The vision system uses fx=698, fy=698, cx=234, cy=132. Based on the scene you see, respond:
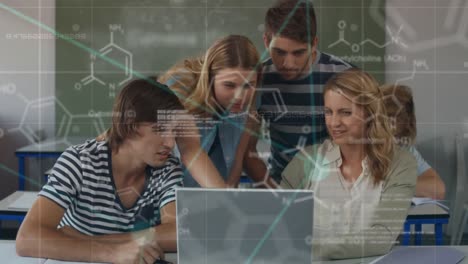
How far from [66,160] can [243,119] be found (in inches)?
21.5

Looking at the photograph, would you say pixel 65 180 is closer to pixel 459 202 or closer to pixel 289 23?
pixel 289 23

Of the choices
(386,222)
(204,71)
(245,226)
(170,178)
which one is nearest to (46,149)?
(170,178)

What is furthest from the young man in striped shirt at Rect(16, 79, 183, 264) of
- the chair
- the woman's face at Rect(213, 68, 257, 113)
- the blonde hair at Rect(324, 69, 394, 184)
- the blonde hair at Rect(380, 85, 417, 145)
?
the chair

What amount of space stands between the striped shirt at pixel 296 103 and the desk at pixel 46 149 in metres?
0.57

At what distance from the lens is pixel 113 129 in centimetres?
211

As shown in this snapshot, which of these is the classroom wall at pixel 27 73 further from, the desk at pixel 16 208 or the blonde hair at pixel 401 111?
the blonde hair at pixel 401 111

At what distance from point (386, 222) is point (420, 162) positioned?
0.21 meters

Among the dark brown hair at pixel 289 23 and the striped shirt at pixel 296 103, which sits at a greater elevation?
the dark brown hair at pixel 289 23

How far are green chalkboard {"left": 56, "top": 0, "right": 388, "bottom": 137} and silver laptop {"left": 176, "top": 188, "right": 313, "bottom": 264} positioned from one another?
387 mm

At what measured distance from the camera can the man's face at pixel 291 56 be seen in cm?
207

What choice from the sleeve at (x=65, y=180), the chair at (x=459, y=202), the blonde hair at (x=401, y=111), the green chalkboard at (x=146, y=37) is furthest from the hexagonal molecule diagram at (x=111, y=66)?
the chair at (x=459, y=202)

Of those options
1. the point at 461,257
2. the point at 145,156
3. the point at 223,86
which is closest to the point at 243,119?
the point at 223,86

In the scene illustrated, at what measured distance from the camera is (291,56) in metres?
2.07

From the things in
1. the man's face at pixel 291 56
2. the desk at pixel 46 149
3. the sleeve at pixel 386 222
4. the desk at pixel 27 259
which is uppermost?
the man's face at pixel 291 56
